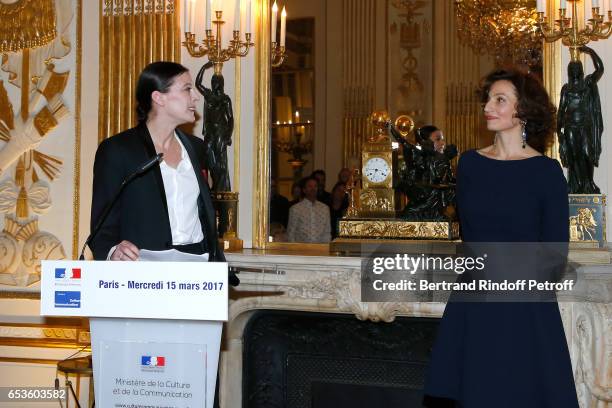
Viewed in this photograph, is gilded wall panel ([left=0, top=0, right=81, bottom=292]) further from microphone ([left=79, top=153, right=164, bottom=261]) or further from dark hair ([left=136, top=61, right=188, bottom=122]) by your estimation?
microphone ([left=79, top=153, right=164, bottom=261])

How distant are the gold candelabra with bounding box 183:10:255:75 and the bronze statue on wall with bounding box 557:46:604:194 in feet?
4.98

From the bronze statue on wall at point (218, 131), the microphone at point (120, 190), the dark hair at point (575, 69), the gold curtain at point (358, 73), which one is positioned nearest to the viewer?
the microphone at point (120, 190)

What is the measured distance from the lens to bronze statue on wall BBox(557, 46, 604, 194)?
3529 mm

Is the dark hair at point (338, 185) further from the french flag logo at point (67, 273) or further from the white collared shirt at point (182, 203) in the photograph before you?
the french flag logo at point (67, 273)

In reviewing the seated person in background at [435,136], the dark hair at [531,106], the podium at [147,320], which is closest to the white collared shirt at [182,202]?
the podium at [147,320]

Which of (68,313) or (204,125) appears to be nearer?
(68,313)

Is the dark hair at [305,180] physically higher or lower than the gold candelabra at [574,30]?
lower

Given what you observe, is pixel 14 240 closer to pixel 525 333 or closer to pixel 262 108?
pixel 262 108

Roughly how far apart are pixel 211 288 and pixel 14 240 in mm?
3100

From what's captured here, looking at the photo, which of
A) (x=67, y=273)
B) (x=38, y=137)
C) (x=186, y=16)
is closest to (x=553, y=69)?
(x=186, y=16)

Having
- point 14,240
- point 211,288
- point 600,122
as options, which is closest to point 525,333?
point 211,288

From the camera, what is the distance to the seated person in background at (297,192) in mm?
4008

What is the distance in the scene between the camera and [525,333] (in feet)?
7.70

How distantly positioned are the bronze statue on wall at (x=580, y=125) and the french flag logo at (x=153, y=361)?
87.2 inches
